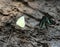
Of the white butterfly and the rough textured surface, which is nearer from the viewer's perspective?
the rough textured surface

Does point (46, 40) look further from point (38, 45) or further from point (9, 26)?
point (9, 26)

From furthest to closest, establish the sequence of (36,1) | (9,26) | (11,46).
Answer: (36,1), (9,26), (11,46)

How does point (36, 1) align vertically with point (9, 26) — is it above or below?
above

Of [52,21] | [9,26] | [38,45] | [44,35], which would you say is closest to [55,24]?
[52,21]

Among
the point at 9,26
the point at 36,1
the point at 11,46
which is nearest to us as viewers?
the point at 11,46

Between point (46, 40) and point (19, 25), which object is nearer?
point (46, 40)

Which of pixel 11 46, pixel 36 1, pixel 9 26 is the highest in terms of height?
pixel 36 1

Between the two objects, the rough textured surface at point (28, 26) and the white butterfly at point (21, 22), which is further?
the white butterfly at point (21, 22)

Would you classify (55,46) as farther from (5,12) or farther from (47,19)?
(5,12)
